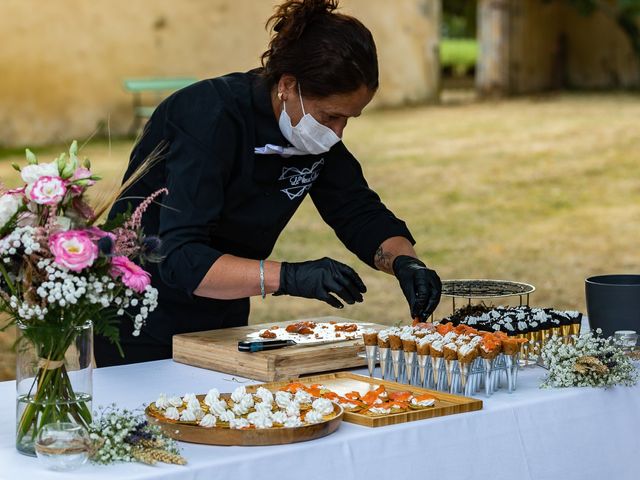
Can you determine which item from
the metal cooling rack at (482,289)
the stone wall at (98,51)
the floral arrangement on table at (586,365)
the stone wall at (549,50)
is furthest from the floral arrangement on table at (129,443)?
the stone wall at (549,50)

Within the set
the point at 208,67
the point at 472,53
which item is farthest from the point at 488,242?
the point at 472,53

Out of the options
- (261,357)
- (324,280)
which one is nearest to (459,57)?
(324,280)

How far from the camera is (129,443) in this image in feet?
6.31

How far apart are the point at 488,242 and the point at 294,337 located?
6634 millimetres

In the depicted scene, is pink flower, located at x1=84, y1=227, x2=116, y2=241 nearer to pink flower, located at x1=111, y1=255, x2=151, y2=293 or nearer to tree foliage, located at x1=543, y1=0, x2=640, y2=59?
pink flower, located at x1=111, y1=255, x2=151, y2=293

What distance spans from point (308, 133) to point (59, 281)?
1.04 m

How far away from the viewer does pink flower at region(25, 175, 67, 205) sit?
6.15ft

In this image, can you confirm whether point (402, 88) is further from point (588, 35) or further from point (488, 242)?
point (488, 242)

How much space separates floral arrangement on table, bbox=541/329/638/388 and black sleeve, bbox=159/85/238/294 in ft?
2.47

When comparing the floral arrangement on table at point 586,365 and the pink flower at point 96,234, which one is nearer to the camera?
the pink flower at point 96,234

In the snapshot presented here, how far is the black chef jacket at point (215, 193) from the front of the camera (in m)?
2.69

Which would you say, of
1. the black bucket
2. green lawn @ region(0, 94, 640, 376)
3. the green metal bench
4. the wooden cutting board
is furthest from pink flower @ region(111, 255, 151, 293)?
the green metal bench

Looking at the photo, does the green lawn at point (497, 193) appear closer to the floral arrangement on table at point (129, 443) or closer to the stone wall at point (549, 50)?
the stone wall at point (549, 50)

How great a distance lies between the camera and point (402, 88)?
50.3 ft
